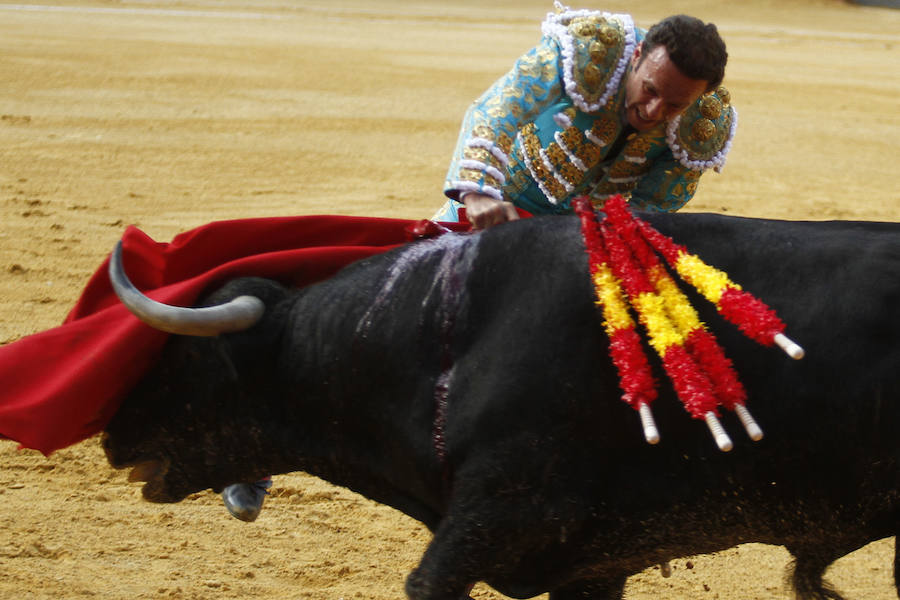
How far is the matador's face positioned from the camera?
2699mm

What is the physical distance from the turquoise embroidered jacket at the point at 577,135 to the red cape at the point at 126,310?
0.85 feet

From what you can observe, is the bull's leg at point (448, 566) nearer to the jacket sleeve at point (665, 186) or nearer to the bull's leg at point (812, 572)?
the bull's leg at point (812, 572)

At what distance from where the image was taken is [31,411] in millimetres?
2553

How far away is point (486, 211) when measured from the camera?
2734mm

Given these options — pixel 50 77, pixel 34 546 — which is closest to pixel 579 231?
pixel 34 546

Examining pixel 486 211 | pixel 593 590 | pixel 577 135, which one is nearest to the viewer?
pixel 486 211

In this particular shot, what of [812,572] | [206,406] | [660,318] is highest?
[660,318]

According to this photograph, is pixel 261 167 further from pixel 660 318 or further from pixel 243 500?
pixel 660 318

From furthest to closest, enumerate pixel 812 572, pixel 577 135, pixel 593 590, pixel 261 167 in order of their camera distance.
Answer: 1. pixel 261 167
2. pixel 577 135
3. pixel 593 590
4. pixel 812 572

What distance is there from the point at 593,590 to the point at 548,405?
715 millimetres

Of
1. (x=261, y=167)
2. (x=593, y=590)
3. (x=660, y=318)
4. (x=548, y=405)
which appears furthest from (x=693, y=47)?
(x=261, y=167)

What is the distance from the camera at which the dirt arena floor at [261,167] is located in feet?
12.0

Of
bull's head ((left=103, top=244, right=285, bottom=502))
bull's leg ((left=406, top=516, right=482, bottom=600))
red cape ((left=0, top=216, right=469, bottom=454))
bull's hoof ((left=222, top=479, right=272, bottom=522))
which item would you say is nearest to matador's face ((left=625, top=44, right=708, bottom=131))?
red cape ((left=0, top=216, right=469, bottom=454))

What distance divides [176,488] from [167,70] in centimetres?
1081
